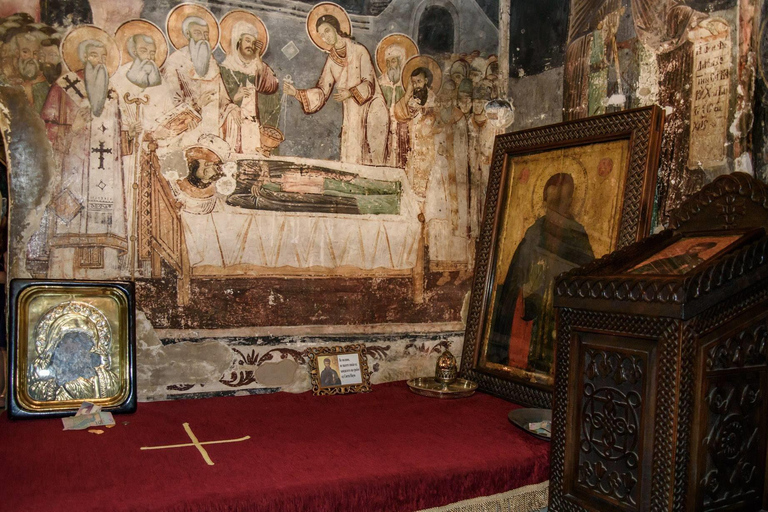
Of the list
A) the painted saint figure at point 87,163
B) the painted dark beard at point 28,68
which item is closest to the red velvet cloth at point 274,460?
the painted saint figure at point 87,163

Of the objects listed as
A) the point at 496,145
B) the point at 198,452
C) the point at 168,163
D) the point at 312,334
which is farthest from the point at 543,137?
the point at 198,452

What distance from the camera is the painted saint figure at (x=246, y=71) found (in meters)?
3.69

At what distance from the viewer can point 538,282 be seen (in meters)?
3.71

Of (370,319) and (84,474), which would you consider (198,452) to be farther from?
(370,319)

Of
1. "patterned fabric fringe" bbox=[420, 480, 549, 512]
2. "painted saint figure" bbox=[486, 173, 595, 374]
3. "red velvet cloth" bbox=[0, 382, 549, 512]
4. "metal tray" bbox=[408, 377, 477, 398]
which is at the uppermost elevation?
"painted saint figure" bbox=[486, 173, 595, 374]

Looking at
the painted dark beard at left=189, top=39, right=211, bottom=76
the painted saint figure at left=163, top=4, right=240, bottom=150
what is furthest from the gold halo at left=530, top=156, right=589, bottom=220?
the painted dark beard at left=189, top=39, right=211, bottom=76

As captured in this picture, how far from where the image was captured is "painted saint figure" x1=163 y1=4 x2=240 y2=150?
3.57 meters

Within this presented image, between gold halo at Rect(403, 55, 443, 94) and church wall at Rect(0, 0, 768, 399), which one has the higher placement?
gold halo at Rect(403, 55, 443, 94)

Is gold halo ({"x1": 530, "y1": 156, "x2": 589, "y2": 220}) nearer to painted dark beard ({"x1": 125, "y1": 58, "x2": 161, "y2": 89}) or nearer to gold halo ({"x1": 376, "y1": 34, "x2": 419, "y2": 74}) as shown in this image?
gold halo ({"x1": 376, "y1": 34, "x2": 419, "y2": 74})

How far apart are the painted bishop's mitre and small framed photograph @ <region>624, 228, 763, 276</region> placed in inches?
61.4

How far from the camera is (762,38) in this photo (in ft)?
9.21

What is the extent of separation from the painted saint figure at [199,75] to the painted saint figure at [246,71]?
4 centimetres

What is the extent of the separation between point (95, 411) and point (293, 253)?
136 centimetres

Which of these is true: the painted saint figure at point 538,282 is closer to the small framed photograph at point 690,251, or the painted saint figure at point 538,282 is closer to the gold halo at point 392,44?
the small framed photograph at point 690,251
